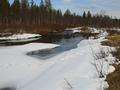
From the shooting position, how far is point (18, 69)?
15.3 metres

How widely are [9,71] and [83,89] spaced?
663cm

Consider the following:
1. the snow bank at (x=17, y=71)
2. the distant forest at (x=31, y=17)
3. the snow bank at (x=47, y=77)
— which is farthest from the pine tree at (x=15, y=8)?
the snow bank at (x=47, y=77)

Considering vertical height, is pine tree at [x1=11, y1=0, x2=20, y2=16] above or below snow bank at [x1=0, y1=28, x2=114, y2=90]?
above

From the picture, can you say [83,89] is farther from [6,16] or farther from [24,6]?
[24,6]

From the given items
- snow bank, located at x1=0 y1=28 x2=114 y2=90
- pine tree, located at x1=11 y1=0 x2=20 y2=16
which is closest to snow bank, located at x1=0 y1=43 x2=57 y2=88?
snow bank, located at x1=0 y1=28 x2=114 y2=90

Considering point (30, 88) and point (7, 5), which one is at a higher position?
point (7, 5)

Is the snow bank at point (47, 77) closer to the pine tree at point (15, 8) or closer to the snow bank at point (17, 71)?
the snow bank at point (17, 71)

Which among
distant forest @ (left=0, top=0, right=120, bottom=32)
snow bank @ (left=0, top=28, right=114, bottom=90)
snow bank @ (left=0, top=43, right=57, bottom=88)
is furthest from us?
distant forest @ (left=0, top=0, right=120, bottom=32)

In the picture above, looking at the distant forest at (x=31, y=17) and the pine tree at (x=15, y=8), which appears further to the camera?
the pine tree at (x=15, y=8)

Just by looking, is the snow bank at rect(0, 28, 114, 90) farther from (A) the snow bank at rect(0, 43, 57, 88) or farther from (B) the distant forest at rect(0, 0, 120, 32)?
(B) the distant forest at rect(0, 0, 120, 32)

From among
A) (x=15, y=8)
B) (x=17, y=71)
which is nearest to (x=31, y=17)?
(x=15, y=8)

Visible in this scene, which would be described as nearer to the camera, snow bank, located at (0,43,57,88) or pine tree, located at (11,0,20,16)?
snow bank, located at (0,43,57,88)

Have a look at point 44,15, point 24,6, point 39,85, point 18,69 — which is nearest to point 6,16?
point 24,6

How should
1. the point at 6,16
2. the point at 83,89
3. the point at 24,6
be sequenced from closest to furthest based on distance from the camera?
the point at 83,89 → the point at 6,16 → the point at 24,6
